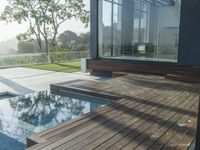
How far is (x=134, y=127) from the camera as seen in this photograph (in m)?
3.01

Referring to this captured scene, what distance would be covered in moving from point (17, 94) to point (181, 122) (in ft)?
15.1

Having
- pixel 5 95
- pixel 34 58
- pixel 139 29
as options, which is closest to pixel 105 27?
A: pixel 139 29

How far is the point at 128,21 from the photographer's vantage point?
28.6 ft

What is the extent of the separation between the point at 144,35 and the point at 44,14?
11559mm

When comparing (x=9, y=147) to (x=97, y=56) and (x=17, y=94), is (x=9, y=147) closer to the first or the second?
(x=17, y=94)

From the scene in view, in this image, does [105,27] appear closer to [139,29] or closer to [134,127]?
[139,29]

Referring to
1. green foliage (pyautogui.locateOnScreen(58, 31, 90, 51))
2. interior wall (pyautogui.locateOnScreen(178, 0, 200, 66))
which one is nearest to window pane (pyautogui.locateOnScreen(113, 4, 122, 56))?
interior wall (pyautogui.locateOnScreen(178, 0, 200, 66))

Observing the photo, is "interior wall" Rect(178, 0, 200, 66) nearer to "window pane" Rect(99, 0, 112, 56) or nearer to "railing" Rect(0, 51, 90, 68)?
"window pane" Rect(99, 0, 112, 56)

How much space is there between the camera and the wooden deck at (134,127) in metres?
2.55

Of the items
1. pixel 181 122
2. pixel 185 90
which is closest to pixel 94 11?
pixel 185 90

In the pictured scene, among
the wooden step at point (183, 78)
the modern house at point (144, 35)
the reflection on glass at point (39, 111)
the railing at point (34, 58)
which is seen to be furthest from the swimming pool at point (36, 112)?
the railing at point (34, 58)

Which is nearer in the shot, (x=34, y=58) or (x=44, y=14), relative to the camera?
(x=34, y=58)

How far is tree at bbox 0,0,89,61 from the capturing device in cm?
1712

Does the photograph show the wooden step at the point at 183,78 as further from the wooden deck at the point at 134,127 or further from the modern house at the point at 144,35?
the wooden deck at the point at 134,127
